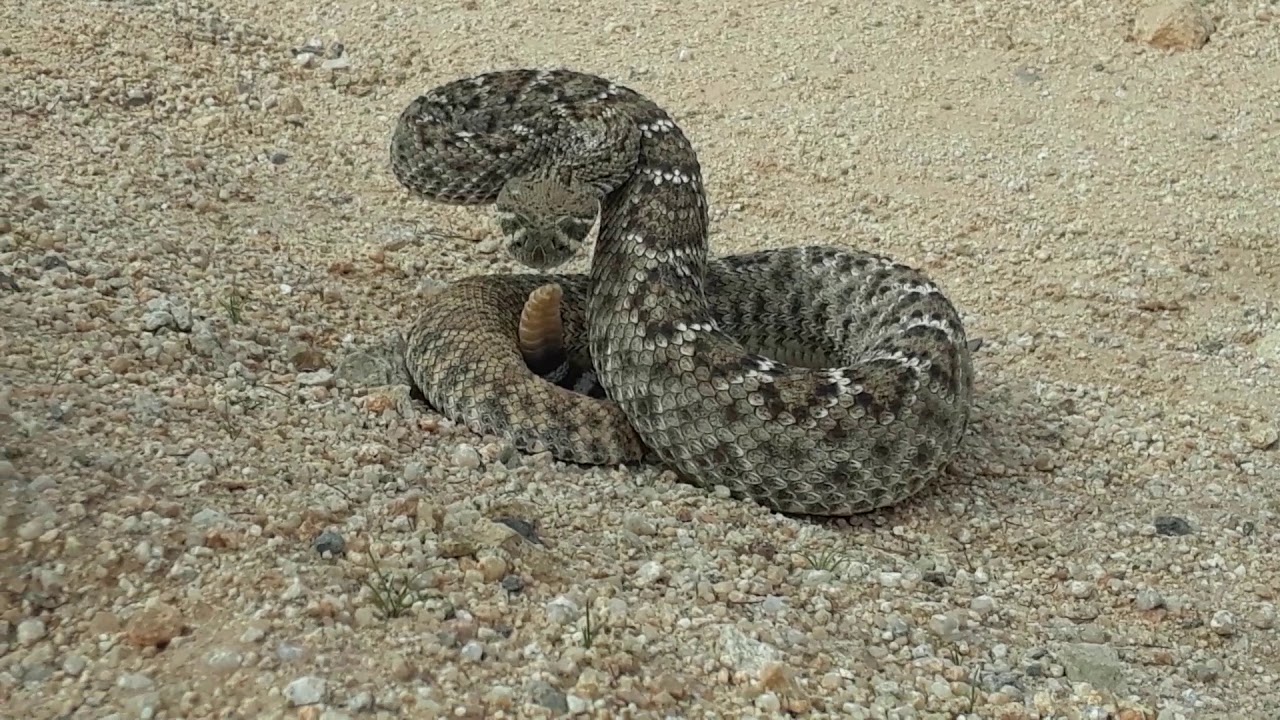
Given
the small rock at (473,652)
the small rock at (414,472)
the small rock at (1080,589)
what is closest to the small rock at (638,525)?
the small rock at (414,472)

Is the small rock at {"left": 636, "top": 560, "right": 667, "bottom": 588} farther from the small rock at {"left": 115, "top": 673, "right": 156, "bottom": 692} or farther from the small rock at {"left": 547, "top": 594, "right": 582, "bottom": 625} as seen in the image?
the small rock at {"left": 115, "top": 673, "right": 156, "bottom": 692}

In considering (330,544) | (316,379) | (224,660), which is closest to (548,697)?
(224,660)

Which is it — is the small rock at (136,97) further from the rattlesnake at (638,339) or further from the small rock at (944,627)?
the small rock at (944,627)

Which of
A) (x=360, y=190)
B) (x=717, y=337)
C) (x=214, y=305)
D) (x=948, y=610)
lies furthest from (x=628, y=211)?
(x=360, y=190)

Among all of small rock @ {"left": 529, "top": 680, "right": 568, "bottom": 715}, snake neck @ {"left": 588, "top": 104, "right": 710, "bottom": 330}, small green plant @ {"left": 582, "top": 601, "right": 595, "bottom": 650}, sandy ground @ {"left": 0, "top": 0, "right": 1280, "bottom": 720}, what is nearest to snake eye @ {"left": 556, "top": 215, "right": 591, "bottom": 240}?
snake neck @ {"left": 588, "top": 104, "right": 710, "bottom": 330}

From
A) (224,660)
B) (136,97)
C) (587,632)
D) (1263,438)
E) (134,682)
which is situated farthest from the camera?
(136,97)

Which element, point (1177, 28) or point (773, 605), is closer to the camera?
point (773, 605)

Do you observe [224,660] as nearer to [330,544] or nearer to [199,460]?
[330,544]
